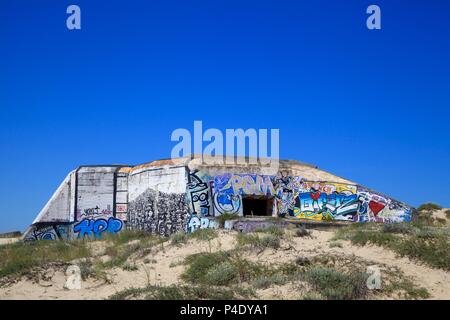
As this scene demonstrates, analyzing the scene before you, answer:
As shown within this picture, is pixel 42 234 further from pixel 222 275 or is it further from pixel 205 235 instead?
pixel 222 275

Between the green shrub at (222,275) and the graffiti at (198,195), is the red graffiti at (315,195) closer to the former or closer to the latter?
the graffiti at (198,195)

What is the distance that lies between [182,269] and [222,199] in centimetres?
869

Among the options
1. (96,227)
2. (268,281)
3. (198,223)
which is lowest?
(268,281)

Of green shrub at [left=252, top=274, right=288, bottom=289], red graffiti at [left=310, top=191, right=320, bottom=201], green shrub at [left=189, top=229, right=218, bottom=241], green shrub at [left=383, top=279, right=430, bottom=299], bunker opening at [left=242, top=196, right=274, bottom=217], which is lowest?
green shrub at [left=383, top=279, right=430, bottom=299]

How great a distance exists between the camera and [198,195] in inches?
734

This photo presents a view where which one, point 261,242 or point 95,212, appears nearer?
point 261,242

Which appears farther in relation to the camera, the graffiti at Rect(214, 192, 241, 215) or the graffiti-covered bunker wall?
the graffiti-covered bunker wall

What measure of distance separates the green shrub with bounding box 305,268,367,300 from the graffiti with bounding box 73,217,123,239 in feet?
51.0

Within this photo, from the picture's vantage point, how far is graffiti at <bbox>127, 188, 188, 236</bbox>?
62.6 feet

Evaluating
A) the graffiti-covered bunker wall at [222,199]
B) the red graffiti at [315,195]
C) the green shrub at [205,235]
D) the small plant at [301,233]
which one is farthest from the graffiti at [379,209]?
the green shrub at [205,235]

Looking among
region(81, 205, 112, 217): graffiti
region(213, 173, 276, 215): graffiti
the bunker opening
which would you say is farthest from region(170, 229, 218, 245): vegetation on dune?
region(81, 205, 112, 217): graffiti

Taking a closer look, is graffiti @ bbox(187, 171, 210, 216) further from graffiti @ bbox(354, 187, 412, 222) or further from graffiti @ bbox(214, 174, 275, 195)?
graffiti @ bbox(354, 187, 412, 222)

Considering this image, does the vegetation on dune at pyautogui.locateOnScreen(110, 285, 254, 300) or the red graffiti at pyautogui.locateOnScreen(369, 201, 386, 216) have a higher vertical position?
the red graffiti at pyautogui.locateOnScreen(369, 201, 386, 216)

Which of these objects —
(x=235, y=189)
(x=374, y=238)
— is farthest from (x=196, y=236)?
(x=235, y=189)
